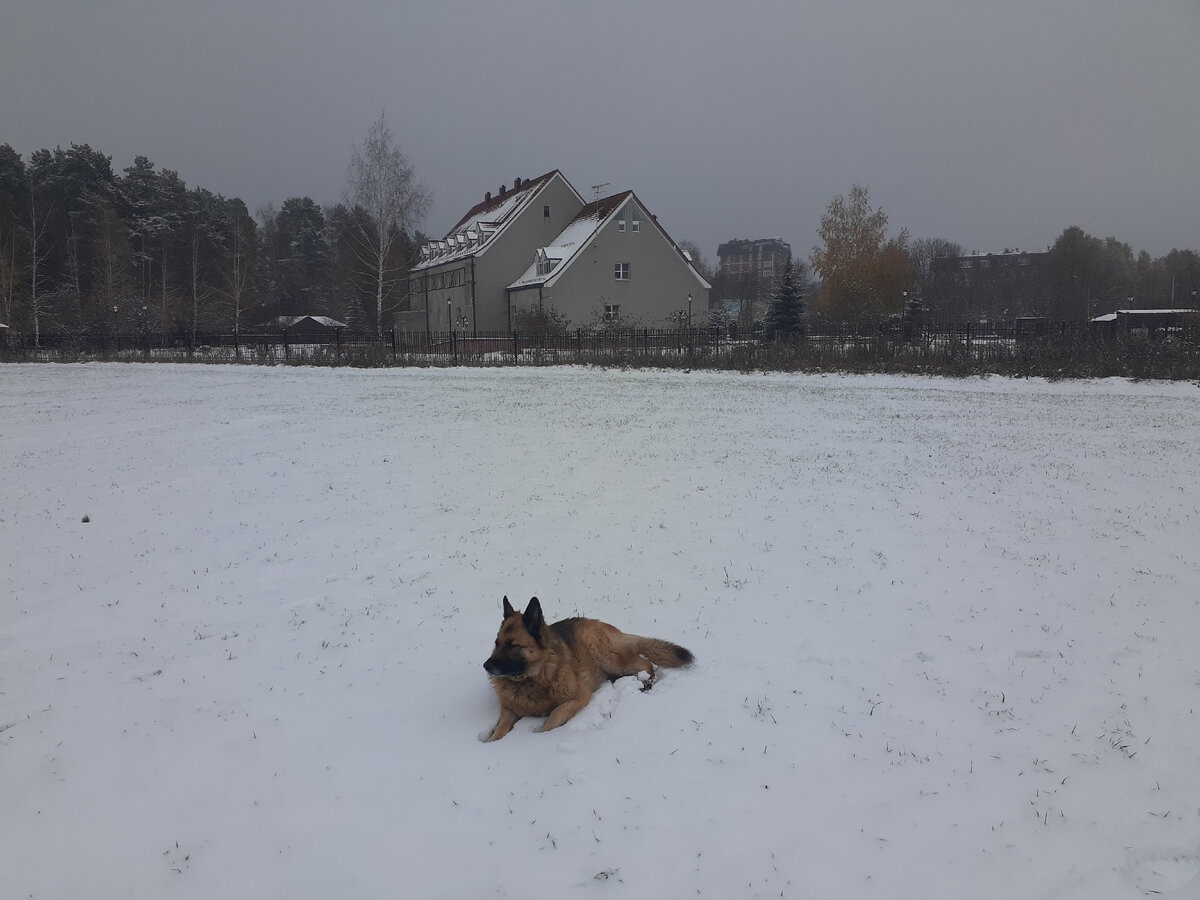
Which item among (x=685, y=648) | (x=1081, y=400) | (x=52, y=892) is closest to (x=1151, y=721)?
(x=685, y=648)

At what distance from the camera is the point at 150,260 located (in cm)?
5653

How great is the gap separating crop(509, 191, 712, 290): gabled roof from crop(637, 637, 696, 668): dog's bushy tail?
129 ft

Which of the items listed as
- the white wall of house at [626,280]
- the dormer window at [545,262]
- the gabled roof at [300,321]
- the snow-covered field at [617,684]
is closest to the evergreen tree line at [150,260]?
the gabled roof at [300,321]

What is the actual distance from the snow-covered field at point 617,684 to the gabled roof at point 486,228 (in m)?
39.8

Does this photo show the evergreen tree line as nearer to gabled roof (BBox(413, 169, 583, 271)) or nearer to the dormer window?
gabled roof (BBox(413, 169, 583, 271))

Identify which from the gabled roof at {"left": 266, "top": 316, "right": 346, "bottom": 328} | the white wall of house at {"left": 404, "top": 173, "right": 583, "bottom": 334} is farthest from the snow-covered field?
the gabled roof at {"left": 266, "top": 316, "right": 346, "bottom": 328}

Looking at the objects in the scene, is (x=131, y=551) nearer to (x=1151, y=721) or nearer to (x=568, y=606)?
(x=568, y=606)

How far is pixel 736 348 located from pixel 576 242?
67.2ft

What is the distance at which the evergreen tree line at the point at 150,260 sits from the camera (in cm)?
4362

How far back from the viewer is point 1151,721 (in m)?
3.73

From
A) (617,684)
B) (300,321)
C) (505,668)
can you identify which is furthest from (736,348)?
(300,321)

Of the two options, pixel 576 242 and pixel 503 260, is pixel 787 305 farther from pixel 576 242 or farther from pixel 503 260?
pixel 503 260

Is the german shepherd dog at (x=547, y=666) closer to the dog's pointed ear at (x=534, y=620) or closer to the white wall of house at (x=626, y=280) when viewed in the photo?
the dog's pointed ear at (x=534, y=620)

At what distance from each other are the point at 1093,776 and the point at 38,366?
127ft
